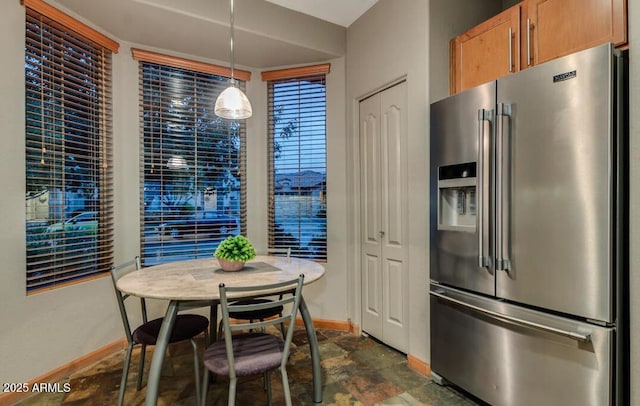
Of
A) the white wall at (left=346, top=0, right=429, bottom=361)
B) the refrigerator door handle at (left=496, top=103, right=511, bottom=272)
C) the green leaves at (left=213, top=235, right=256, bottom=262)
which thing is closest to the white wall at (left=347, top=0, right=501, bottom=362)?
the white wall at (left=346, top=0, right=429, bottom=361)

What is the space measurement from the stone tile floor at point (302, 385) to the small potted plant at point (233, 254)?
33.1 inches

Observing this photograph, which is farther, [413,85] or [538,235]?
[413,85]

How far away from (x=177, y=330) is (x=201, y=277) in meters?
0.35

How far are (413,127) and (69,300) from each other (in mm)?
2863

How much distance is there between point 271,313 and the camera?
2.45 m

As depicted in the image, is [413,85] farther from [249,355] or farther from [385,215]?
[249,355]

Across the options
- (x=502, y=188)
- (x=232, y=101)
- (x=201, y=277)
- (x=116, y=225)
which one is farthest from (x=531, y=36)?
(x=116, y=225)

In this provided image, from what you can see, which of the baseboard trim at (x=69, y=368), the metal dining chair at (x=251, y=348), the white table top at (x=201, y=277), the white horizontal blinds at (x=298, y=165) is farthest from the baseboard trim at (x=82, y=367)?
the white horizontal blinds at (x=298, y=165)

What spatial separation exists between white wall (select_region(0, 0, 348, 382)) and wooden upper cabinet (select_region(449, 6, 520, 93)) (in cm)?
121

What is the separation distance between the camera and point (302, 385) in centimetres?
225

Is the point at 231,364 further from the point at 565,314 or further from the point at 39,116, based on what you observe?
the point at 39,116

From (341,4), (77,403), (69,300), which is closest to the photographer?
(77,403)

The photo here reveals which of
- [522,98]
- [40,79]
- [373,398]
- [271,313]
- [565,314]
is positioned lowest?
[373,398]

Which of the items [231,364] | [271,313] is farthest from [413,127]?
[231,364]
